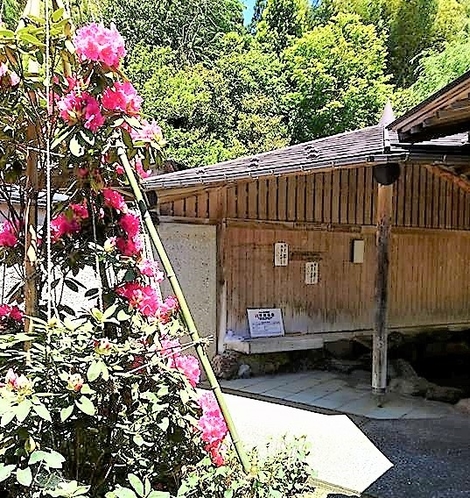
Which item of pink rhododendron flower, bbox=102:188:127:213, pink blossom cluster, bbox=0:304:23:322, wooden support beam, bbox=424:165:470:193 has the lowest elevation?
pink blossom cluster, bbox=0:304:23:322

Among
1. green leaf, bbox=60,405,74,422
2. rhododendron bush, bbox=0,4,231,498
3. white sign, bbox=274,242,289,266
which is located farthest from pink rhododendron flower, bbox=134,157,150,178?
white sign, bbox=274,242,289,266

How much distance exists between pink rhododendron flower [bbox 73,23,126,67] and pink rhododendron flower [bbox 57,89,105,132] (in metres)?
0.12

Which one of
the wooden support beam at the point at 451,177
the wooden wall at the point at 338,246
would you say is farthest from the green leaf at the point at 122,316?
the wooden support beam at the point at 451,177

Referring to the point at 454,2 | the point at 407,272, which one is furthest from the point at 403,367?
the point at 454,2

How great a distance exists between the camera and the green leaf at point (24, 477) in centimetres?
140

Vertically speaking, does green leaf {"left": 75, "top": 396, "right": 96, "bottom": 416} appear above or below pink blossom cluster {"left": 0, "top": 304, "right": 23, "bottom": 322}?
below

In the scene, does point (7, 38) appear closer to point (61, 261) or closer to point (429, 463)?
point (61, 261)

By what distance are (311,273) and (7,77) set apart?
644 centimetres

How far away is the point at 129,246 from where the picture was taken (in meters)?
1.92

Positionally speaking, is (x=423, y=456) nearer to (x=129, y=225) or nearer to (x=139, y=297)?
(x=139, y=297)

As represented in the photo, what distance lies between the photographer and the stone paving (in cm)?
562

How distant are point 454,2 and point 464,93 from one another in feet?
56.3

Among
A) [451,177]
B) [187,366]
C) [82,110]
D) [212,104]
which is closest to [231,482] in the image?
[187,366]

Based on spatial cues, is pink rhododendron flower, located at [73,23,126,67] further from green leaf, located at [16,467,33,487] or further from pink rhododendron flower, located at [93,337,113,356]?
green leaf, located at [16,467,33,487]
